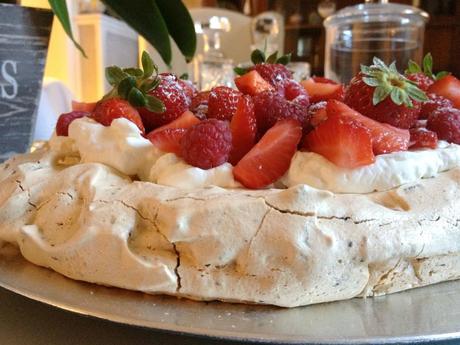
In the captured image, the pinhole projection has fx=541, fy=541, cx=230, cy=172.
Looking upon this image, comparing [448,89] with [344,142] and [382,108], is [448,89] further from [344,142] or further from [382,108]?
[344,142]

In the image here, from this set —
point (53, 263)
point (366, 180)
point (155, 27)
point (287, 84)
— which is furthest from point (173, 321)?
point (155, 27)

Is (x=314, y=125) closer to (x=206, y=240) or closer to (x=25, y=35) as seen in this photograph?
(x=206, y=240)

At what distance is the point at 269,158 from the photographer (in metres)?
0.76

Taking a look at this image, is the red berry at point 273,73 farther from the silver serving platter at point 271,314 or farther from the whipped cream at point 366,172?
the silver serving platter at point 271,314

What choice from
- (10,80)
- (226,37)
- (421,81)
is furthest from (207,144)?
(226,37)

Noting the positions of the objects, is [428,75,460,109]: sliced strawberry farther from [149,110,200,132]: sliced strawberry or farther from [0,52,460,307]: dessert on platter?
[149,110,200,132]: sliced strawberry

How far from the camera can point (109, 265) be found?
0.66 meters

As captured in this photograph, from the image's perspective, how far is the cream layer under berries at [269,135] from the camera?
2.44 ft

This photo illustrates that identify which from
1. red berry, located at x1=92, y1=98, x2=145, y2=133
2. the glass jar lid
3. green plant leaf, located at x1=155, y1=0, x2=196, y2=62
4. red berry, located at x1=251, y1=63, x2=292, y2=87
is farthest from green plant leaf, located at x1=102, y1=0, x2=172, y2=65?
the glass jar lid

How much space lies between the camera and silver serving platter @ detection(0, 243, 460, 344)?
1.80 ft

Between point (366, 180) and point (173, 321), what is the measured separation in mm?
322

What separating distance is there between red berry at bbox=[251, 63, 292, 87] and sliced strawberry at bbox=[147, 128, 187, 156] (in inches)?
10.3

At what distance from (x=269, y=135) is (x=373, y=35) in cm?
168

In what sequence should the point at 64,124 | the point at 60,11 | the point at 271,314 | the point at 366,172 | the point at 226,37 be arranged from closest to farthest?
the point at 271,314 < the point at 366,172 < the point at 64,124 < the point at 60,11 < the point at 226,37
